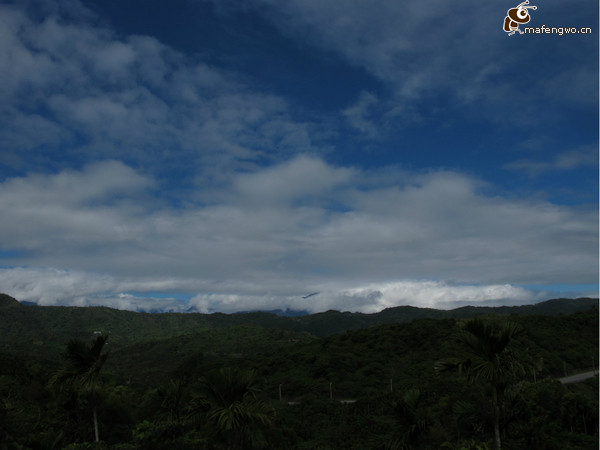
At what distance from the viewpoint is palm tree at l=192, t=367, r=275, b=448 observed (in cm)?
1149

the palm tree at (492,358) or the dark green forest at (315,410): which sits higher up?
the palm tree at (492,358)

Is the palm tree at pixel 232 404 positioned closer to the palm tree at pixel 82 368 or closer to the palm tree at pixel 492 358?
the palm tree at pixel 492 358

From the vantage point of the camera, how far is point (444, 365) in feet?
42.1

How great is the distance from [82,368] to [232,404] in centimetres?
1031

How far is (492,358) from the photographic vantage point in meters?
12.0

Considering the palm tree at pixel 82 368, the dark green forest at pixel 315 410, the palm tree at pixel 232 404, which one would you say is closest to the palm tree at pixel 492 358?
the dark green forest at pixel 315 410

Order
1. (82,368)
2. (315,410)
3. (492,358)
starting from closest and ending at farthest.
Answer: (492,358) < (82,368) < (315,410)

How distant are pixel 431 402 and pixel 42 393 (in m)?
37.0

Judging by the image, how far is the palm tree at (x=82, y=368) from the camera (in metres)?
17.5

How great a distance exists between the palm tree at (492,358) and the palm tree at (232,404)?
21.1 ft

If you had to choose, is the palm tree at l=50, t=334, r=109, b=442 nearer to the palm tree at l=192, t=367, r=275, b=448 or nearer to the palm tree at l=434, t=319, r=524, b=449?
the palm tree at l=192, t=367, r=275, b=448

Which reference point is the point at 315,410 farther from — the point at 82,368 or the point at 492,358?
the point at 492,358

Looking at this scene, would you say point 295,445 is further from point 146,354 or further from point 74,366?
point 146,354

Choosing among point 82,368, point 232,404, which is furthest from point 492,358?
point 82,368
